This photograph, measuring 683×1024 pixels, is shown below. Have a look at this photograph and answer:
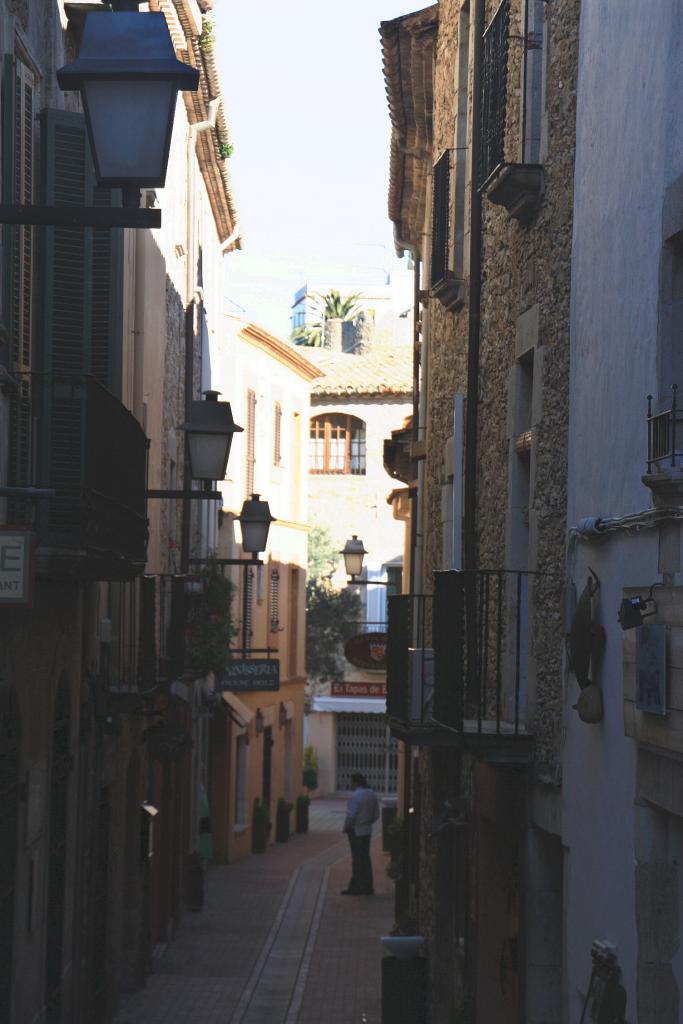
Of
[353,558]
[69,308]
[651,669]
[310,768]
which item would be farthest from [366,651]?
[310,768]

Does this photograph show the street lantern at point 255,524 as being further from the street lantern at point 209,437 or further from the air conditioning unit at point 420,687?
the air conditioning unit at point 420,687

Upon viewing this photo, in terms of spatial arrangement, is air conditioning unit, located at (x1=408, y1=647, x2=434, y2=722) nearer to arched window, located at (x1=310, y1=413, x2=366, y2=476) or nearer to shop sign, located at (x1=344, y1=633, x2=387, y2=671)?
shop sign, located at (x1=344, y1=633, x2=387, y2=671)

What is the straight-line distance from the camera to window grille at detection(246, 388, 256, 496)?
34.8m

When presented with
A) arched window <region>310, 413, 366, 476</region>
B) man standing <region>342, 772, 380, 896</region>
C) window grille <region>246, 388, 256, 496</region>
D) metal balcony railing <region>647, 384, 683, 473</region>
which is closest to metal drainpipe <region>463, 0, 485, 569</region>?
metal balcony railing <region>647, 384, 683, 473</region>

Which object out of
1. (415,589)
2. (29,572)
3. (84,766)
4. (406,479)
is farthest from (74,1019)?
(406,479)

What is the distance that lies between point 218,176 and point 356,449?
23.8 m

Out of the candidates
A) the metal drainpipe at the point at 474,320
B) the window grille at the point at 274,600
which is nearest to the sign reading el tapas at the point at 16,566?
the metal drainpipe at the point at 474,320

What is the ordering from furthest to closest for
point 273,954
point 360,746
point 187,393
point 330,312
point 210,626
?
point 330,312 → point 360,746 → point 187,393 → point 210,626 → point 273,954

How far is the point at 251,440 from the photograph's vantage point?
3500 cm

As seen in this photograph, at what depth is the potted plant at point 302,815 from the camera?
3688cm

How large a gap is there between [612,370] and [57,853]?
649 cm

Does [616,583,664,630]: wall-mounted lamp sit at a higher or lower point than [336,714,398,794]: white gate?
higher

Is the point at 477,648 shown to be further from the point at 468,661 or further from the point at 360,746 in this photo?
the point at 360,746

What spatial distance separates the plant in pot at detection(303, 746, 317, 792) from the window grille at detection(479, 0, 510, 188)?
33483 mm
